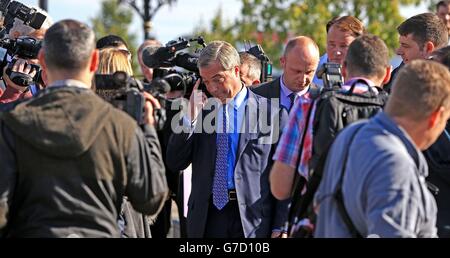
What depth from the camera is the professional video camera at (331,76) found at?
5.01 metres

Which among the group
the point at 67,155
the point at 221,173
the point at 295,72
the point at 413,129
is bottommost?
the point at 221,173

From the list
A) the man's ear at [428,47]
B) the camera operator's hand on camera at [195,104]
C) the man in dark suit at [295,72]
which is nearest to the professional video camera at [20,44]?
the camera operator's hand on camera at [195,104]

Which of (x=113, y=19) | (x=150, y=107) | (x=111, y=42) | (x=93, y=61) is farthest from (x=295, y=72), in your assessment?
(x=113, y=19)

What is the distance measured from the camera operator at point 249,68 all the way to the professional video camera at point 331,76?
286 centimetres

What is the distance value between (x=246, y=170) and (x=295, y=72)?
1275 millimetres

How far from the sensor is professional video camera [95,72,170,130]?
4.71 m

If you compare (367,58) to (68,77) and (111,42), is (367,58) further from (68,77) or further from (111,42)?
(111,42)

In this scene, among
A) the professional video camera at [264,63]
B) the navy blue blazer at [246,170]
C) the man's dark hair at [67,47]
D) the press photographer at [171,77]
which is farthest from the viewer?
the professional video camera at [264,63]

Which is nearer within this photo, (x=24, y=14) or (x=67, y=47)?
(x=67, y=47)

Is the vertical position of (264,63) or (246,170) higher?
(264,63)

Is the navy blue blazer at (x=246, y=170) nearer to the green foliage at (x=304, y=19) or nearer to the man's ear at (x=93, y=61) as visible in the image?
the man's ear at (x=93, y=61)

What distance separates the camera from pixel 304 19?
26219mm

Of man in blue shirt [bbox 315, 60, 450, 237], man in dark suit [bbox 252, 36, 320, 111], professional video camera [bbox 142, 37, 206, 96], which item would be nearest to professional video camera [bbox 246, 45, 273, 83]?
man in dark suit [bbox 252, 36, 320, 111]
